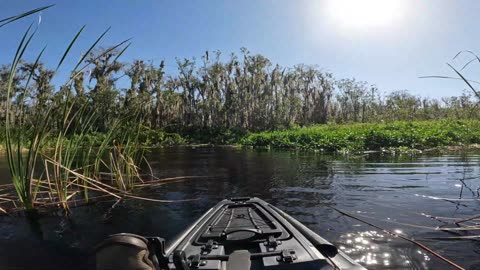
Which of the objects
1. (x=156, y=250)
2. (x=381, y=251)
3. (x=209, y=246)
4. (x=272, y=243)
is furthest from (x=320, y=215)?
(x=156, y=250)

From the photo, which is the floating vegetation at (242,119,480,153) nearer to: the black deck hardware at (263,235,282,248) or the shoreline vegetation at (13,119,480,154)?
the shoreline vegetation at (13,119,480,154)

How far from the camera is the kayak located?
2512 millimetres

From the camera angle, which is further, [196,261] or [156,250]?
[196,261]

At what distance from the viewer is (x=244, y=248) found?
3.68 metres

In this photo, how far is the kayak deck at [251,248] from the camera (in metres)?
3.11

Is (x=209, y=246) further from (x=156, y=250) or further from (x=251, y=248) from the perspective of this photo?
(x=156, y=250)

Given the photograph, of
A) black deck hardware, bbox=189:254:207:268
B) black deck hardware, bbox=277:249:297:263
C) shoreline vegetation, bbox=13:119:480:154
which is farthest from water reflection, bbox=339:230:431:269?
shoreline vegetation, bbox=13:119:480:154

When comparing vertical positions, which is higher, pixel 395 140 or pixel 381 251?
pixel 395 140

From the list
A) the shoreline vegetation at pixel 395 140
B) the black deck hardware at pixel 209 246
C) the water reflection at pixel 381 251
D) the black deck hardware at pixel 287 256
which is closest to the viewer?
the black deck hardware at pixel 287 256

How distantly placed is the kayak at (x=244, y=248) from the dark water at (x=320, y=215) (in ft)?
5.37

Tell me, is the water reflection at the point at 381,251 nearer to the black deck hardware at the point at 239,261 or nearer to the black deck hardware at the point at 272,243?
the black deck hardware at the point at 272,243

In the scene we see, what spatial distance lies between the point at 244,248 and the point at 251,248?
7 cm

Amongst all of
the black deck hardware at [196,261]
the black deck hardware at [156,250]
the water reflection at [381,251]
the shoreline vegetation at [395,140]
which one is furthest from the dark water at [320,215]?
the shoreline vegetation at [395,140]

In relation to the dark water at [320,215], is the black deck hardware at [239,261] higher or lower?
higher
